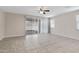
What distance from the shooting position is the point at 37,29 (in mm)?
2584

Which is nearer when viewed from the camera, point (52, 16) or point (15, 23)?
point (52, 16)

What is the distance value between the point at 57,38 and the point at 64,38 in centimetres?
31

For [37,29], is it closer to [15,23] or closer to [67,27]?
[67,27]

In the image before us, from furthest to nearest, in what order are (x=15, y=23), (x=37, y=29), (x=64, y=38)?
(x=15, y=23) < (x=64, y=38) < (x=37, y=29)

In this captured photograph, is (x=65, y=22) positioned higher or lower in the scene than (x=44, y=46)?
higher

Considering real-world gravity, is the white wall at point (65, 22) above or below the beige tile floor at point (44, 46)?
above

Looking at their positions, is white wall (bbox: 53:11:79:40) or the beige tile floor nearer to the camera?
the beige tile floor

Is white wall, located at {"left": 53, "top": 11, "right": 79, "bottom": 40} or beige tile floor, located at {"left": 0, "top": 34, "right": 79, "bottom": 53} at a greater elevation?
white wall, located at {"left": 53, "top": 11, "right": 79, "bottom": 40}

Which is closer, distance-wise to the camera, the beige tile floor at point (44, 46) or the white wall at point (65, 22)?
the beige tile floor at point (44, 46)

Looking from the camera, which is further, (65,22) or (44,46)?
(65,22)

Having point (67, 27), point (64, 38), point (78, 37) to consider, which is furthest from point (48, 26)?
point (78, 37)
